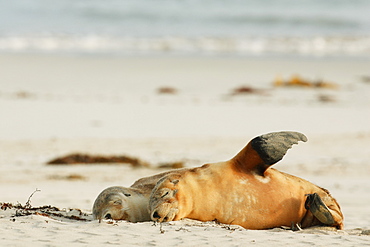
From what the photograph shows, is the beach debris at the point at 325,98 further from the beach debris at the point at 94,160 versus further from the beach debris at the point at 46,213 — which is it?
the beach debris at the point at 46,213

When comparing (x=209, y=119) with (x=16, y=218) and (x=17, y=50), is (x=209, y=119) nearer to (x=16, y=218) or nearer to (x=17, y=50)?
(x=16, y=218)

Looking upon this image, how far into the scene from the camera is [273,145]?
4988mm

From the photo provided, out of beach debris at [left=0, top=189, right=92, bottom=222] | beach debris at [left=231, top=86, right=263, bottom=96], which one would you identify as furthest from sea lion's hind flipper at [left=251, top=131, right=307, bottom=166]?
beach debris at [left=231, top=86, right=263, bottom=96]

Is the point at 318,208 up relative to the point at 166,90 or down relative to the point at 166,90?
down

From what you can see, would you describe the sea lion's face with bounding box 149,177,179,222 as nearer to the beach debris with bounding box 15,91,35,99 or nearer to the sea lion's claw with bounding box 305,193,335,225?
the sea lion's claw with bounding box 305,193,335,225

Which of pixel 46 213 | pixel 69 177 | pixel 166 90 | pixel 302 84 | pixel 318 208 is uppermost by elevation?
pixel 302 84

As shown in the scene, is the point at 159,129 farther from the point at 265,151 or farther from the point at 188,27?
the point at 188,27

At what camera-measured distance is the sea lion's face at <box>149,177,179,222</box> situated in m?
4.81

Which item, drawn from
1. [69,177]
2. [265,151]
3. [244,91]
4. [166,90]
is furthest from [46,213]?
[244,91]

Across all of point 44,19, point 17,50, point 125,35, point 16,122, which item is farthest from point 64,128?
point 44,19

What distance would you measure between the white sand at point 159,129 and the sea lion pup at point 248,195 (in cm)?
14

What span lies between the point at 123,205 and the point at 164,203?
1.46ft

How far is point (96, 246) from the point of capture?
4312 mm

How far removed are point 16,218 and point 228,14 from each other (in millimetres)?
29694
